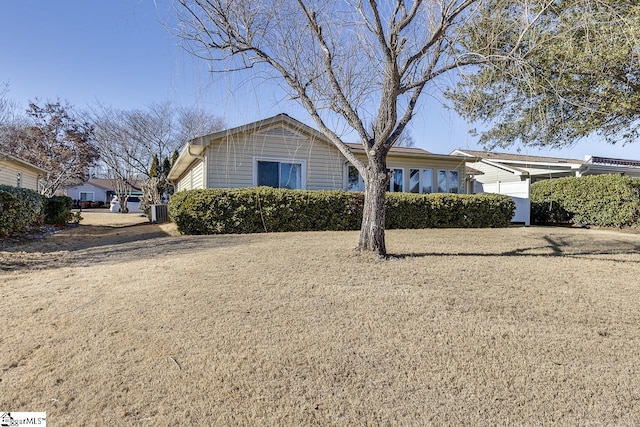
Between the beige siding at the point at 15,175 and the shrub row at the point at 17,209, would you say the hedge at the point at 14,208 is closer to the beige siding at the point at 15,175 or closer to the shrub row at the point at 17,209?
the shrub row at the point at 17,209

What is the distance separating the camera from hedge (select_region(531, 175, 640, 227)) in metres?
12.9

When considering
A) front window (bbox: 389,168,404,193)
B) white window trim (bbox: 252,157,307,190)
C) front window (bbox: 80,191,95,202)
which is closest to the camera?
white window trim (bbox: 252,157,307,190)

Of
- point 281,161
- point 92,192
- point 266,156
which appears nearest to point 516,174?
point 281,161

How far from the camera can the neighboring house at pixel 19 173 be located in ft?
52.1

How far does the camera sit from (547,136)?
841 centimetres

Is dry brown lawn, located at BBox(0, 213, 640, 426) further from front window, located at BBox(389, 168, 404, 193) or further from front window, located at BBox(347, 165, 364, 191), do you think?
front window, located at BBox(389, 168, 404, 193)

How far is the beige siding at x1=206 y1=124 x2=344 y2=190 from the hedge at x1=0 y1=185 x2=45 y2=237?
502 cm

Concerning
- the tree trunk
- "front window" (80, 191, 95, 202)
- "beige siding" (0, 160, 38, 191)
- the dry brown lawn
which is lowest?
the dry brown lawn

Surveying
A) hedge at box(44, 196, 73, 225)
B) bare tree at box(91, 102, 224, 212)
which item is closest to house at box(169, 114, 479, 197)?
hedge at box(44, 196, 73, 225)

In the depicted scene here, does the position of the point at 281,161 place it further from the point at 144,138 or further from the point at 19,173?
the point at 144,138

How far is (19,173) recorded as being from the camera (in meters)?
18.2

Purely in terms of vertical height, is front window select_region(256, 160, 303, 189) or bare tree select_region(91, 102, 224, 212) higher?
bare tree select_region(91, 102, 224, 212)

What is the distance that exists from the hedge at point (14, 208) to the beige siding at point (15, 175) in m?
5.08

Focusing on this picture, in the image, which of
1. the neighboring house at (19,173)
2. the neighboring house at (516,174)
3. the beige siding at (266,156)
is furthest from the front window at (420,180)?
the neighboring house at (19,173)
